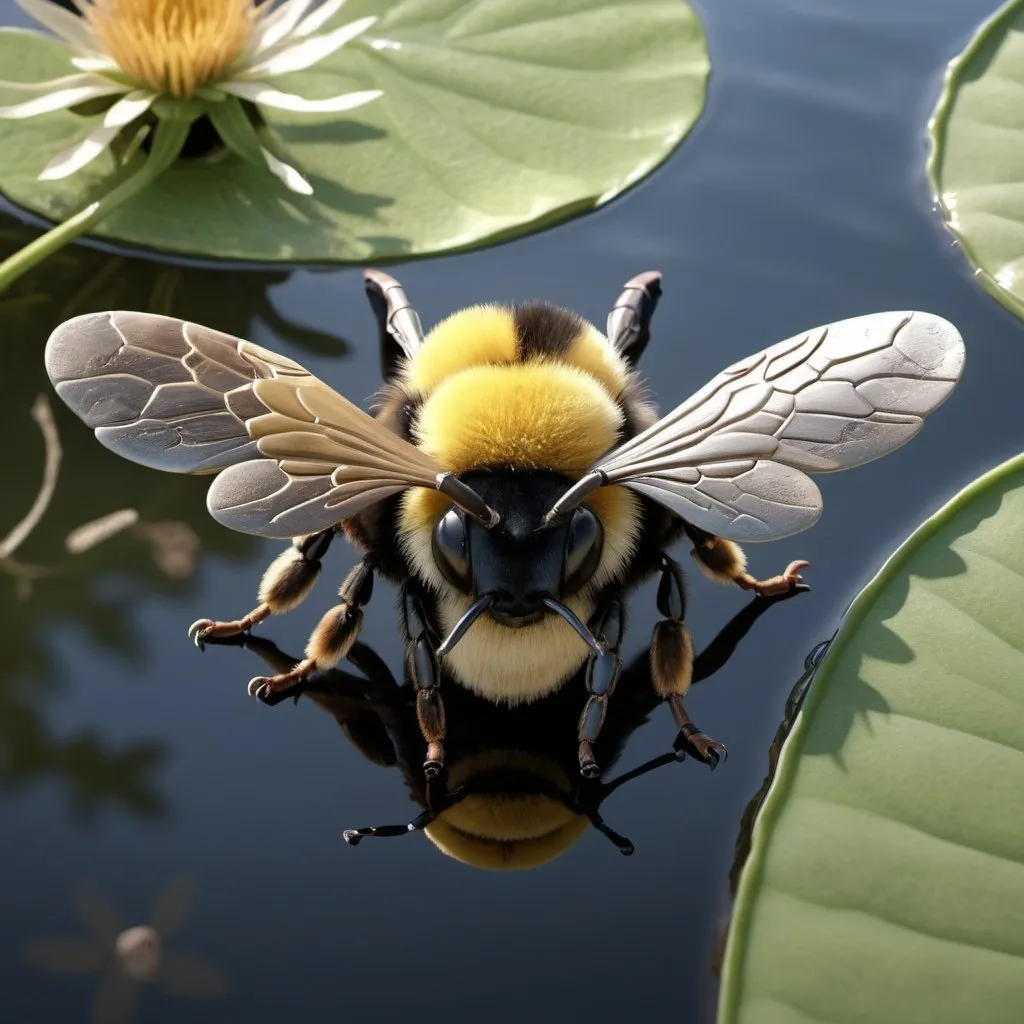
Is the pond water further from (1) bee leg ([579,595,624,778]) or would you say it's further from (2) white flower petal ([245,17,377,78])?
(2) white flower petal ([245,17,377,78])

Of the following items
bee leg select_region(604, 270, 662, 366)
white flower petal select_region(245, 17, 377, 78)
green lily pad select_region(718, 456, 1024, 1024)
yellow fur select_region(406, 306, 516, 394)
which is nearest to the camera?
green lily pad select_region(718, 456, 1024, 1024)

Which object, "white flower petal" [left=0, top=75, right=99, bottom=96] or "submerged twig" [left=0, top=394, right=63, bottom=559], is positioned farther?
"white flower petal" [left=0, top=75, right=99, bottom=96]

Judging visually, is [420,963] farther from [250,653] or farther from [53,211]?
[53,211]

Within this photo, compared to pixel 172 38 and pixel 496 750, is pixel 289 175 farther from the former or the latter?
pixel 496 750

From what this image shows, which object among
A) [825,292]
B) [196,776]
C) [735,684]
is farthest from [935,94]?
[196,776]

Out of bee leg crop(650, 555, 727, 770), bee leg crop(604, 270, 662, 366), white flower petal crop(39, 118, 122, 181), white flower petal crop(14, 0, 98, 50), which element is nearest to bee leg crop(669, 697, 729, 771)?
bee leg crop(650, 555, 727, 770)

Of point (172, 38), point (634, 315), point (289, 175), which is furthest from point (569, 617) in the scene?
point (172, 38)

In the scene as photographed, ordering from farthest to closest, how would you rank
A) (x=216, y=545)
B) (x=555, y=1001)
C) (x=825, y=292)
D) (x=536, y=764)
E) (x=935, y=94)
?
(x=935, y=94) < (x=825, y=292) < (x=216, y=545) < (x=536, y=764) < (x=555, y=1001)
